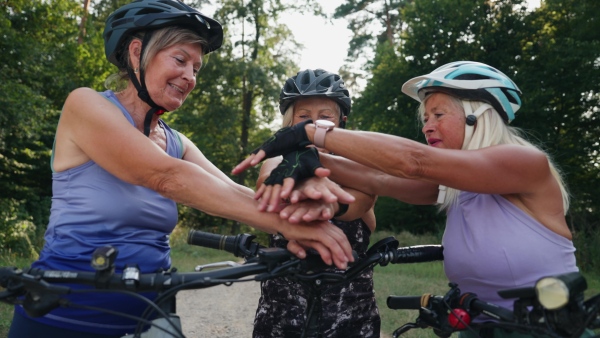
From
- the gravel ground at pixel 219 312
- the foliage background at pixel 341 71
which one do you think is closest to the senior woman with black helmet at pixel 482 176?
the gravel ground at pixel 219 312

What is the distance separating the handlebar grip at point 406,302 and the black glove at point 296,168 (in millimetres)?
669

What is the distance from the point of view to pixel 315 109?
13.7ft

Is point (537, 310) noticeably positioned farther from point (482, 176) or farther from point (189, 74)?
point (189, 74)

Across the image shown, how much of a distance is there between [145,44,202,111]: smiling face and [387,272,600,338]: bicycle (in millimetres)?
1634

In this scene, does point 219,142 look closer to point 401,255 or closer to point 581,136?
point 581,136

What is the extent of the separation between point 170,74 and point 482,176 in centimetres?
159

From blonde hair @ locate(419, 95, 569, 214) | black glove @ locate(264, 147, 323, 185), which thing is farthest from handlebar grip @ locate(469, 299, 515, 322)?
blonde hair @ locate(419, 95, 569, 214)

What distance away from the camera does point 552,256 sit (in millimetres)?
2814

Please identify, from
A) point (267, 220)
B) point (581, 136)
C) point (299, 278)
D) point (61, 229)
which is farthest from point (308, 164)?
point (581, 136)

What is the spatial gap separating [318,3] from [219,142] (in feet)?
30.1

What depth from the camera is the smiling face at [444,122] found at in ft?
10.3

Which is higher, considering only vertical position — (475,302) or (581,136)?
(581,136)

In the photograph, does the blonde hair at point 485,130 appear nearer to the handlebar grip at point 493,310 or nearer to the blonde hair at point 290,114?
the handlebar grip at point 493,310

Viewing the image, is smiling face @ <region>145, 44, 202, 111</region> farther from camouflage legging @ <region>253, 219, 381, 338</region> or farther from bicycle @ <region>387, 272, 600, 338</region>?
bicycle @ <region>387, 272, 600, 338</region>
